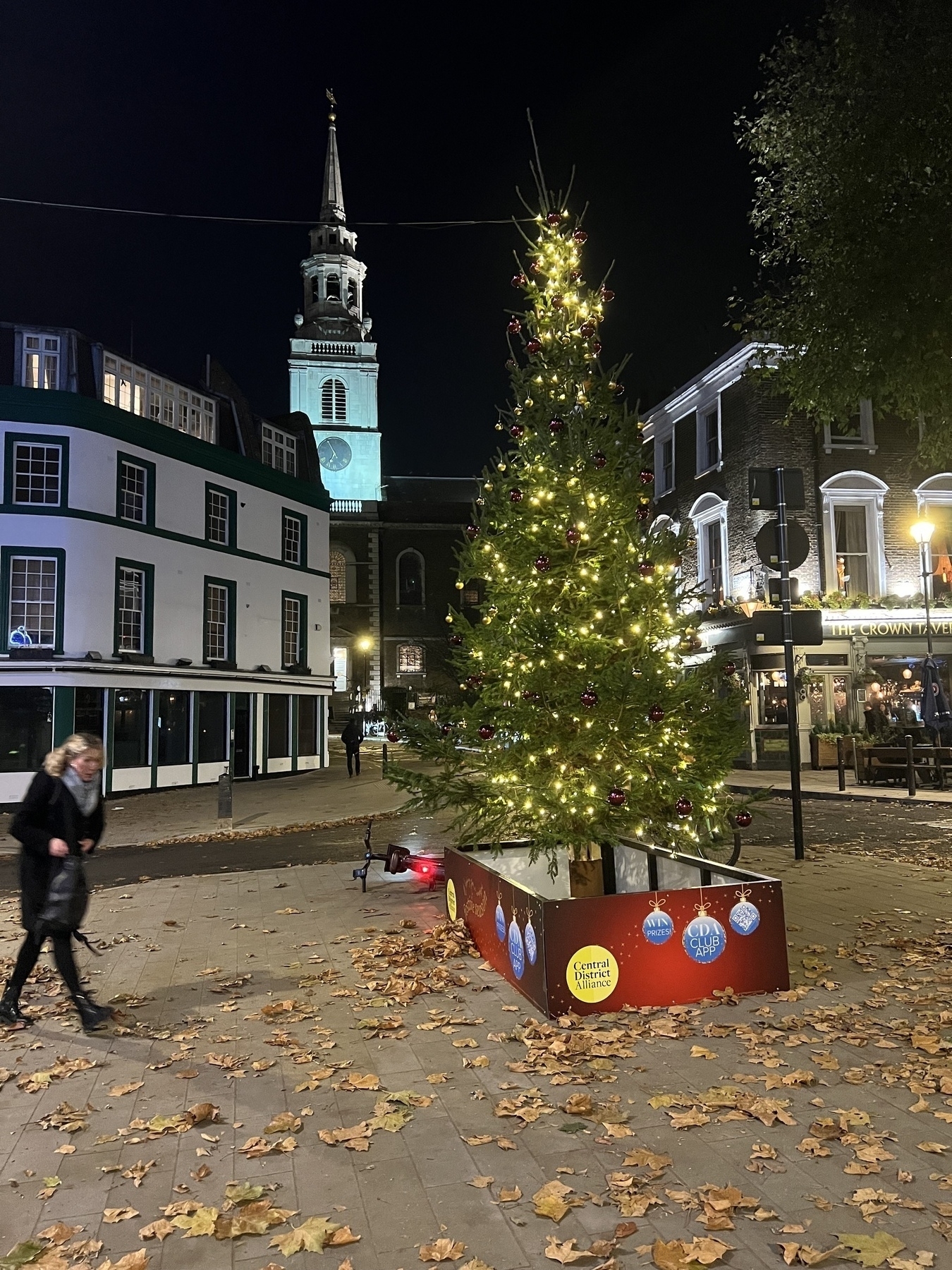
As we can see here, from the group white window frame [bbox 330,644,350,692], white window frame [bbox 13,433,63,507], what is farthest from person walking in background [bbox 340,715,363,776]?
white window frame [bbox 330,644,350,692]

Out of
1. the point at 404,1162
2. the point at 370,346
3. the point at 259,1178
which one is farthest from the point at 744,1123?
the point at 370,346

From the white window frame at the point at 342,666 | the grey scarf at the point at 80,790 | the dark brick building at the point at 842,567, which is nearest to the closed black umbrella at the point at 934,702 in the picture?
the dark brick building at the point at 842,567

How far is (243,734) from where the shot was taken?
28.3 meters

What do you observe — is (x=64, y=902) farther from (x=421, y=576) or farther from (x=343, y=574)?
(x=421, y=576)

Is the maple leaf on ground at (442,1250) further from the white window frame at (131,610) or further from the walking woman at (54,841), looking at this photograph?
the white window frame at (131,610)

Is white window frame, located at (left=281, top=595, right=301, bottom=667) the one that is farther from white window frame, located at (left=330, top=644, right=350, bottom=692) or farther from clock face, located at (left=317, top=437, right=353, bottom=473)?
clock face, located at (left=317, top=437, right=353, bottom=473)

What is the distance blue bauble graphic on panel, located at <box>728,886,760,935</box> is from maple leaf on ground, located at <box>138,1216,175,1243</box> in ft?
12.4

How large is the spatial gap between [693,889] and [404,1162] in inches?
101

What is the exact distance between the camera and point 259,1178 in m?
3.92

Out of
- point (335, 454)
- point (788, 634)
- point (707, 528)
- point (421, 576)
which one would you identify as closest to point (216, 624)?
point (707, 528)

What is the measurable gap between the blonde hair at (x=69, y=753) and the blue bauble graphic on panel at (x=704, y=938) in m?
4.04

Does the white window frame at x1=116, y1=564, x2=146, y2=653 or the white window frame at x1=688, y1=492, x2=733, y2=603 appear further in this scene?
the white window frame at x1=688, y1=492, x2=733, y2=603

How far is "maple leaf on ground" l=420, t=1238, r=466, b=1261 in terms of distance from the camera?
3.28 metres

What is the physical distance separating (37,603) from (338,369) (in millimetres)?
52756
